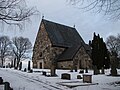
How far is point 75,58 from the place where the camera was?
3884 centimetres

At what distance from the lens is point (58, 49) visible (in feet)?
141

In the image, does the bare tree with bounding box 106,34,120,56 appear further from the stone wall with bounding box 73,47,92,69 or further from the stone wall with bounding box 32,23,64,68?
the stone wall with bounding box 32,23,64,68

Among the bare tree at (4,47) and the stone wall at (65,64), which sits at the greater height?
the bare tree at (4,47)

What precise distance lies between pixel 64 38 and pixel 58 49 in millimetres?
4378

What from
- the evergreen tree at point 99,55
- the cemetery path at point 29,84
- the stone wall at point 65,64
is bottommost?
the cemetery path at point 29,84

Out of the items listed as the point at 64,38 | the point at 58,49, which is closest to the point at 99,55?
the point at 58,49

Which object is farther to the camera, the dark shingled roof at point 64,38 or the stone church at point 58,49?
the dark shingled roof at point 64,38

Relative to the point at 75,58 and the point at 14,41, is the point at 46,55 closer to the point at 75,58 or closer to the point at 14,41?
the point at 75,58

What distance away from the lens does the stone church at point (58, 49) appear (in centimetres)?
3956

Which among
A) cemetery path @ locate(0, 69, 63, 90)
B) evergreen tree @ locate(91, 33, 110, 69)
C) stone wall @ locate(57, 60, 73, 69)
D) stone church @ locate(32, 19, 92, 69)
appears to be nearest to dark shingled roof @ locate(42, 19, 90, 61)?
stone church @ locate(32, 19, 92, 69)

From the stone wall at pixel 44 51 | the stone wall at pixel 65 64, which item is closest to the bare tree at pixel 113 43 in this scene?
the stone wall at pixel 44 51

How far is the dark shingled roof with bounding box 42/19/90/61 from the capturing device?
4090 cm

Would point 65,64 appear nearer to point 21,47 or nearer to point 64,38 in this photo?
point 64,38

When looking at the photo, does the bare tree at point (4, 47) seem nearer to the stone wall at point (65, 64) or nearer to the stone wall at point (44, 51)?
the stone wall at point (44, 51)
